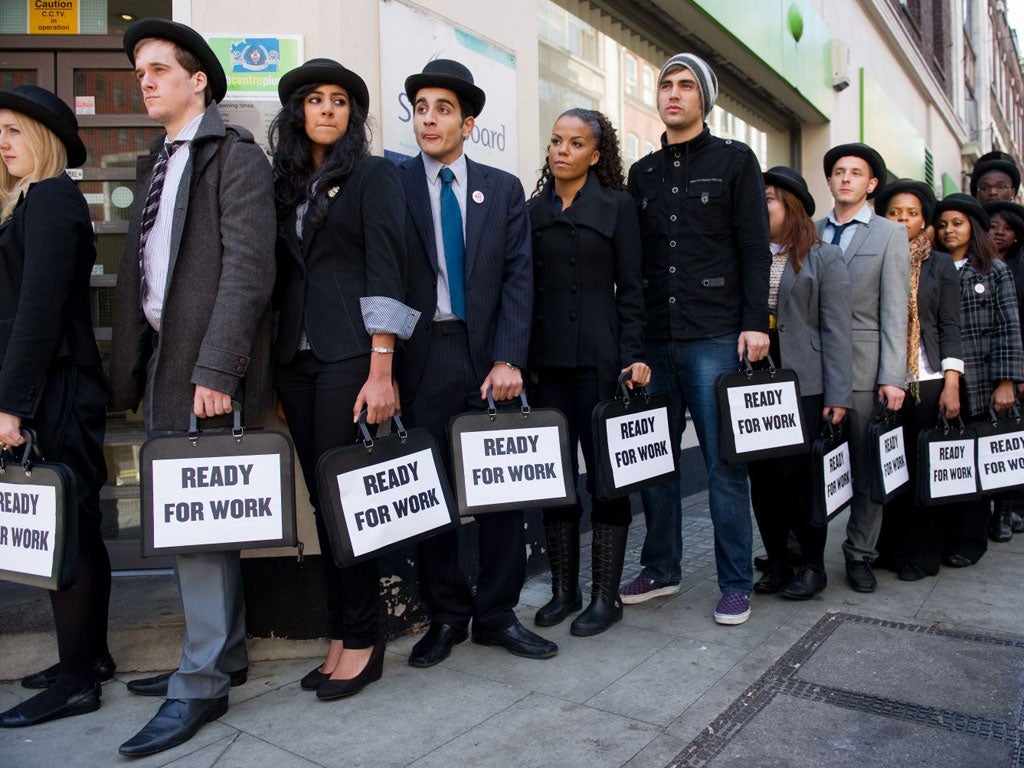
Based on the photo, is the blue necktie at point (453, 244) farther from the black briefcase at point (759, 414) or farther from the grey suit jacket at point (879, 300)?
the grey suit jacket at point (879, 300)

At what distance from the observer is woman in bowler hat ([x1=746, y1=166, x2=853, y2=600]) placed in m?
3.88

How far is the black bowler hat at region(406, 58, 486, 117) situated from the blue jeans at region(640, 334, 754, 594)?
1326mm

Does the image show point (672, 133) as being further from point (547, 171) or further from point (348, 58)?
point (348, 58)

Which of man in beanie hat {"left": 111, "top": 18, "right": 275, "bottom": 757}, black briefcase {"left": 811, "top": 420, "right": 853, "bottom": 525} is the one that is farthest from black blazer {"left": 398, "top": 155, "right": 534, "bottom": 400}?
black briefcase {"left": 811, "top": 420, "right": 853, "bottom": 525}

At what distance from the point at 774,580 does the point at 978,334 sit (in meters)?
1.94

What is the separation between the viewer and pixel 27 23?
3.94m

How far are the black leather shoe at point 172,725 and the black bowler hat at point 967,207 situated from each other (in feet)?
14.5

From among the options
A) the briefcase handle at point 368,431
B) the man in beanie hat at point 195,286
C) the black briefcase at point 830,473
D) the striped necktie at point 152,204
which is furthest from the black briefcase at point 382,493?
the black briefcase at point 830,473

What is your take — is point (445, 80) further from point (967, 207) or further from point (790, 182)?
point (967, 207)

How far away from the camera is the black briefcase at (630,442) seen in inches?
130

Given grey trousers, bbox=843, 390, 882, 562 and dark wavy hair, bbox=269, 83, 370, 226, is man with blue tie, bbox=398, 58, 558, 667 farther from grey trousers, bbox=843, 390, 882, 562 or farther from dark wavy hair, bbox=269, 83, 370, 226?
grey trousers, bbox=843, 390, 882, 562

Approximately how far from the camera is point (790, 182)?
3.95m

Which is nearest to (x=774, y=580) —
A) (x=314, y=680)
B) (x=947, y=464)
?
(x=947, y=464)

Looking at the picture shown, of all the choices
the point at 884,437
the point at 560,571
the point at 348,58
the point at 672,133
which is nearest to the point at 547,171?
the point at 672,133
